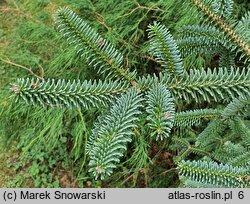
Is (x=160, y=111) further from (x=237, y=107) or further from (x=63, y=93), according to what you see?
(x=237, y=107)

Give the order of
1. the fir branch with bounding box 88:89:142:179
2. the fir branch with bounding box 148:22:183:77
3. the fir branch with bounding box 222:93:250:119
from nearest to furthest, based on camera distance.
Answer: the fir branch with bounding box 88:89:142:179 < the fir branch with bounding box 148:22:183:77 < the fir branch with bounding box 222:93:250:119

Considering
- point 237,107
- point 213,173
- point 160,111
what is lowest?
point 213,173

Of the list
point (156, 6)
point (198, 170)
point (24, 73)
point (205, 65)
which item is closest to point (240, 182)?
point (198, 170)

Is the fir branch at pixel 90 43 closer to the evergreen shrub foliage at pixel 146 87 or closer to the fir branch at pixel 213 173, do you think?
the evergreen shrub foliage at pixel 146 87

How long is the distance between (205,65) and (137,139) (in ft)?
2.07

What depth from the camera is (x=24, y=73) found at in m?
2.42

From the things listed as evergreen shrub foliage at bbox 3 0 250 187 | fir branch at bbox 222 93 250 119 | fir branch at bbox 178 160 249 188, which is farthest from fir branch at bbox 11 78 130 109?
fir branch at bbox 222 93 250 119

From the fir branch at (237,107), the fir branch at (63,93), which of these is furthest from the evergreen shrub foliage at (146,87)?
the fir branch at (237,107)

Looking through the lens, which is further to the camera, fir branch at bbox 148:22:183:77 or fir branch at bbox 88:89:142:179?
fir branch at bbox 148:22:183:77

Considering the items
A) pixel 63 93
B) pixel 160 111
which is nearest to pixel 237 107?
pixel 160 111

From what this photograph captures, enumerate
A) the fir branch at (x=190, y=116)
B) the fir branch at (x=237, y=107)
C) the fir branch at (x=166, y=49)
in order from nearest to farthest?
the fir branch at (x=166, y=49), the fir branch at (x=237, y=107), the fir branch at (x=190, y=116)

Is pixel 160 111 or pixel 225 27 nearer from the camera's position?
pixel 160 111

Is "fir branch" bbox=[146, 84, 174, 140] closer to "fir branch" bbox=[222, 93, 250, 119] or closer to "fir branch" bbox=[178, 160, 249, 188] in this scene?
"fir branch" bbox=[178, 160, 249, 188]

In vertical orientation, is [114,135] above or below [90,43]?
below
